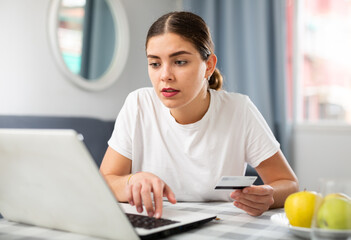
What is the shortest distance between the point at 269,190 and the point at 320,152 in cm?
241

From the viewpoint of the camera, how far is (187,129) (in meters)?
1.44

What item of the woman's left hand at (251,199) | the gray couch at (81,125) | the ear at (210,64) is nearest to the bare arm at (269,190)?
the woman's left hand at (251,199)

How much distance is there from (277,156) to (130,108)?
1.84 feet

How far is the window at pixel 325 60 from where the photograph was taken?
3.28 metres

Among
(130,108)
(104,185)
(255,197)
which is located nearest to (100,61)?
(130,108)

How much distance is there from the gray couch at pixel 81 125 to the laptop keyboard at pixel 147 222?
65.1 inches

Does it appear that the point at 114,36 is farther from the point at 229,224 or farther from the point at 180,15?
the point at 229,224

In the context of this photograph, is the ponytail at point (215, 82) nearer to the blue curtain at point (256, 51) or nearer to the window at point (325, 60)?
the blue curtain at point (256, 51)

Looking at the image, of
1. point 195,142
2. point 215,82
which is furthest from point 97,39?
point 195,142

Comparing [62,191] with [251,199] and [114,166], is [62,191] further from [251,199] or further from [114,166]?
[114,166]

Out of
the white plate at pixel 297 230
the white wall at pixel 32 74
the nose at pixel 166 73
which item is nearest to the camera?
the white plate at pixel 297 230

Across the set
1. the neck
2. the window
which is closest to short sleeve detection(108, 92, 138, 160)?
the neck

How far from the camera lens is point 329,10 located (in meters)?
3.34

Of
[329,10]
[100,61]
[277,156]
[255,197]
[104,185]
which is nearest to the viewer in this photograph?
[104,185]
